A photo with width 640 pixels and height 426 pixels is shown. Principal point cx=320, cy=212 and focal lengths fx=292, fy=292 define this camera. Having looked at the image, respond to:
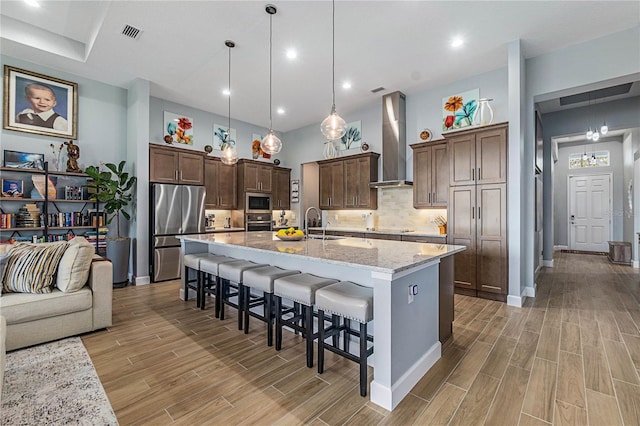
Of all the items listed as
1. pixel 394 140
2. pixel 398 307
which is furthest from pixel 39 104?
pixel 398 307

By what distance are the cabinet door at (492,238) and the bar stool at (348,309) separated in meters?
2.66

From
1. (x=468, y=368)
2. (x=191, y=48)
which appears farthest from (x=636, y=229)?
(x=191, y=48)

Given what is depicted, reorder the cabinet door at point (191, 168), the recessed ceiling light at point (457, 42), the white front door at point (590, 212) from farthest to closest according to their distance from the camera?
the white front door at point (590, 212), the cabinet door at point (191, 168), the recessed ceiling light at point (457, 42)

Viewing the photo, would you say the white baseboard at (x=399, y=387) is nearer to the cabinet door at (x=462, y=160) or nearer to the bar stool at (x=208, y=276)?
the bar stool at (x=208, y=276)

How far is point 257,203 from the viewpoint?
22.9ft

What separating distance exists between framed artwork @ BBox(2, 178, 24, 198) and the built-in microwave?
3.62 metres

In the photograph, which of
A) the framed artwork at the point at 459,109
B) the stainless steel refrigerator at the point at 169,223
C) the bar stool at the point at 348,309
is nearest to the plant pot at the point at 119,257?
the stainless steel refrigerator at the point at 169,223

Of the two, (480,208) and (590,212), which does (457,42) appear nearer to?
(480,208)

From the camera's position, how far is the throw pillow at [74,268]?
2865mm

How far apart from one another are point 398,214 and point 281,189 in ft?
10.6

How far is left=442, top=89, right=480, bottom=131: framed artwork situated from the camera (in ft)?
15.8

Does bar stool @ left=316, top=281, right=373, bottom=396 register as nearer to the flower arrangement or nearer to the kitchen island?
the kitchen island

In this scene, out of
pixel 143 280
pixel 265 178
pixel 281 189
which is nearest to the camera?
pixel 143 280

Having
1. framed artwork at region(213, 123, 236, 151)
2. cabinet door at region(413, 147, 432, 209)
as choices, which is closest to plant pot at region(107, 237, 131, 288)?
framed artwork at region(213, 123, 236, 151)
